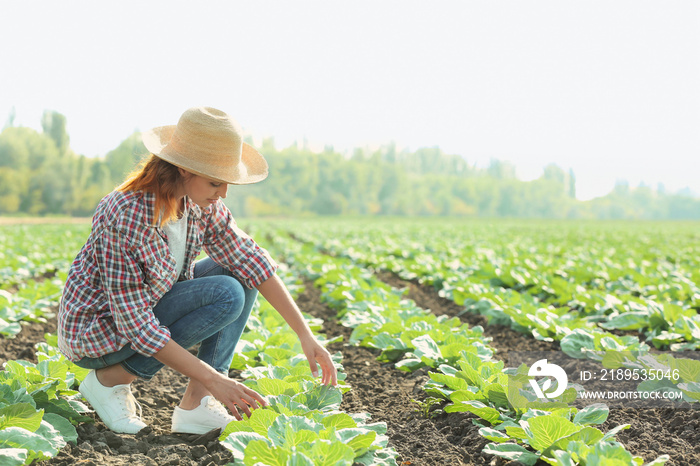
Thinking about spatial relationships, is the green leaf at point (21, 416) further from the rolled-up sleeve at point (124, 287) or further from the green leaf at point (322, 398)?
the green leaf at point (322, 398)

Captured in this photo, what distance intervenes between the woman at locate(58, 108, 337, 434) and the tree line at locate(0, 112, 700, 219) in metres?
25.2

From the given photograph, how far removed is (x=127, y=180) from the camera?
7.84 feet

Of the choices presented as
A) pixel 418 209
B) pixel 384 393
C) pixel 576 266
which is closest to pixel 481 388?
pixel 384 393

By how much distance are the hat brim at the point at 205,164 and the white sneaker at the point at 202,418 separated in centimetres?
102

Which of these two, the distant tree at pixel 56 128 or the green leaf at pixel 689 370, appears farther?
the distant tree at pixel 56 128

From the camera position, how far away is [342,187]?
91.6m

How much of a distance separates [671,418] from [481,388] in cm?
98

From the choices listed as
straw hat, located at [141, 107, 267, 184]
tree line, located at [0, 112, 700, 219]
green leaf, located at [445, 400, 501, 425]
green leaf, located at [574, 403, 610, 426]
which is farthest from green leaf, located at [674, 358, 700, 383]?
tree line, located at [0, 112, 700, 219]

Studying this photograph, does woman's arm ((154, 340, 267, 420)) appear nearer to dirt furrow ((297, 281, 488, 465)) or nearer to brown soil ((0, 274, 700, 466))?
brown soil ((0, 274, 700, 466))

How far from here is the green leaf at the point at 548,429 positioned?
201 centimetres

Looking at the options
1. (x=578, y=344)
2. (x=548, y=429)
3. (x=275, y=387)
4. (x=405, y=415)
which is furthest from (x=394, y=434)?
(x=578, y=344)

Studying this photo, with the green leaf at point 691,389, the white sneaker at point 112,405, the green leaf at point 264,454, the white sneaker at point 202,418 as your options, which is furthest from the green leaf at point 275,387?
the green leaf at point 691,389

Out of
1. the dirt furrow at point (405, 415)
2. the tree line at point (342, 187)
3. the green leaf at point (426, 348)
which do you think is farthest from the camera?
the tree line at point (342, 187)

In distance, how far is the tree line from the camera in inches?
2229
